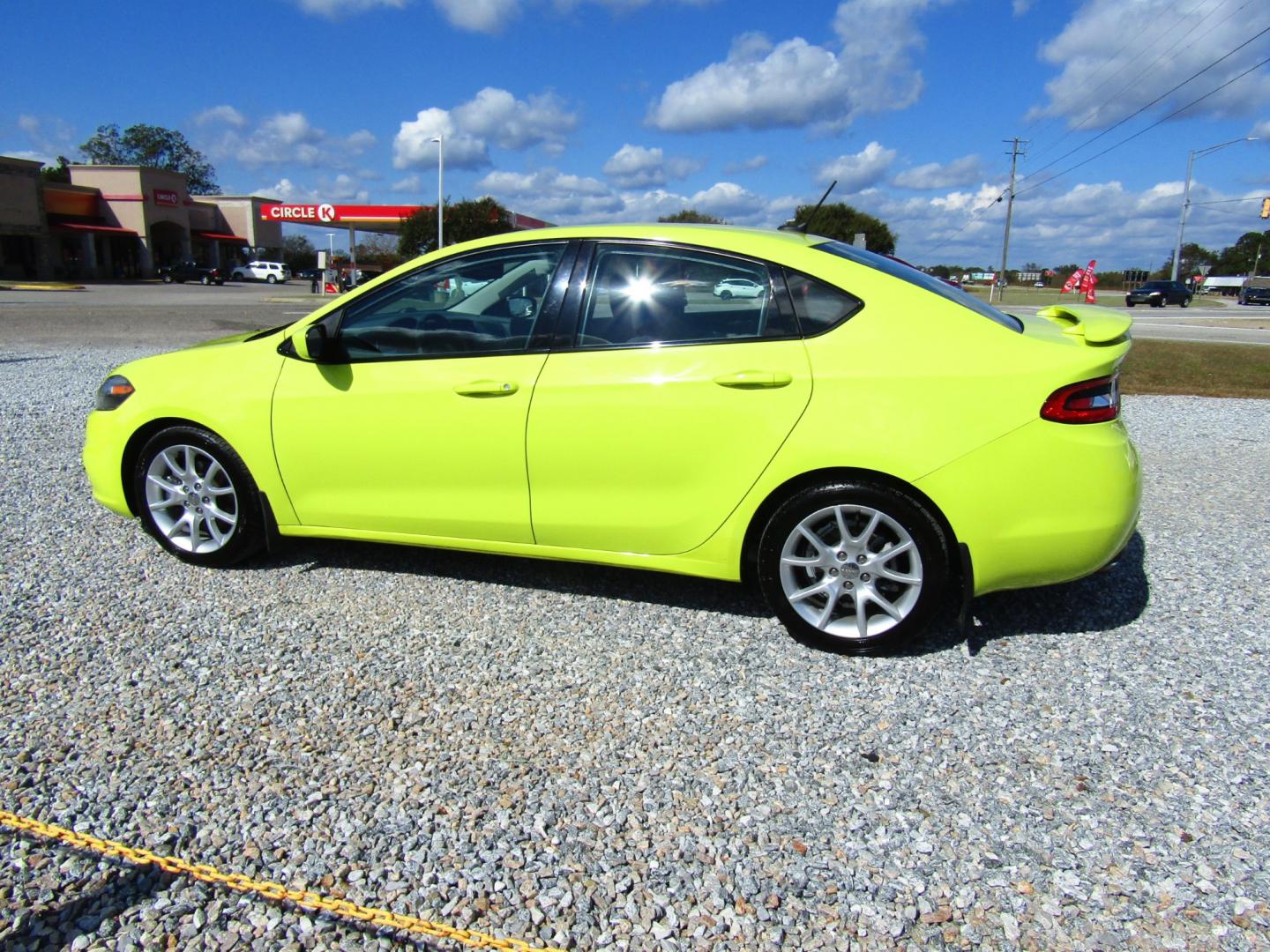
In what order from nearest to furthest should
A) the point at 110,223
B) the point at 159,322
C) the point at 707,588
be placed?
the point at 707,588
the point at 159,322
the point at 110,223

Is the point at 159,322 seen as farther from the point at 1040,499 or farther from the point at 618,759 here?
the point at 1040,499

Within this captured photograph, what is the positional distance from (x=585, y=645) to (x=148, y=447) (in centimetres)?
244

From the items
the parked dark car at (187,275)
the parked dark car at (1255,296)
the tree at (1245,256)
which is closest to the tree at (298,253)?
the parked dark car at (187,275)

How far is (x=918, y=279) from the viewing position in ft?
12.1

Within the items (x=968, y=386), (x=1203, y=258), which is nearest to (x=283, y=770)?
(x=968, y=386)

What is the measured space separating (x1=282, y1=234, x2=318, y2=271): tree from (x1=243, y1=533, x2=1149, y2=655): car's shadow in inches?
3357

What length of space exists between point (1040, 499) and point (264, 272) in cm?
6942

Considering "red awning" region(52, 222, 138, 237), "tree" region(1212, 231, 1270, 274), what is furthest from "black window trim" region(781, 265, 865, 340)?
"tree" region(1212, 231, 1270, 274)

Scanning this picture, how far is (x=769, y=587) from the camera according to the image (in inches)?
139

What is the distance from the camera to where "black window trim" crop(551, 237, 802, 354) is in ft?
11.3

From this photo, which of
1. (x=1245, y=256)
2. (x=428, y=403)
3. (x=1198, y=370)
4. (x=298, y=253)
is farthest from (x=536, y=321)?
(x=1245, y=256)

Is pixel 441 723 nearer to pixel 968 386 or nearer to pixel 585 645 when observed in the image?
pixel 585 645

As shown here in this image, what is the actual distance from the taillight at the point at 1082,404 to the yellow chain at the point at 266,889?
7.89 feet

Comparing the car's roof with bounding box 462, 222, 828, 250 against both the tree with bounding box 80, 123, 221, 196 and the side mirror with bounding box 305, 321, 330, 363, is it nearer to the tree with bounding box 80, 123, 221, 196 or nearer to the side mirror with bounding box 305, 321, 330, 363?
the side mirror with bounding box 305, 321, 330, 363
